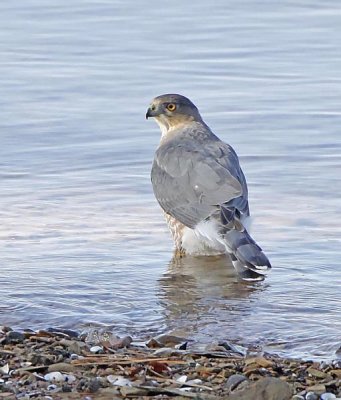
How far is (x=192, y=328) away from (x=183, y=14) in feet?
35.3

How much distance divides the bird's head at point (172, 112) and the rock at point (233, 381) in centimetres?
504

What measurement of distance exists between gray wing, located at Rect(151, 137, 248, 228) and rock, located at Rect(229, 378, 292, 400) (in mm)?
3715

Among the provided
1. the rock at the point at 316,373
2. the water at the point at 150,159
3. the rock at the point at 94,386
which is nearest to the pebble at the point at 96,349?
the water at the point at 150,159

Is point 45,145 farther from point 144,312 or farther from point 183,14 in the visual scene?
point 183,14

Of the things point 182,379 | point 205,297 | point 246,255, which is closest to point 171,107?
point 246,255

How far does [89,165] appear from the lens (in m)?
12.1

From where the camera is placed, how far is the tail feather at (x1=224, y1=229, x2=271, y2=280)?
9359mm

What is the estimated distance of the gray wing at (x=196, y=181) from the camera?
9.93m

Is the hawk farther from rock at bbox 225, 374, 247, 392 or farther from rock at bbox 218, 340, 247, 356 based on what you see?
rock at bbox 225, 374, 247, 392

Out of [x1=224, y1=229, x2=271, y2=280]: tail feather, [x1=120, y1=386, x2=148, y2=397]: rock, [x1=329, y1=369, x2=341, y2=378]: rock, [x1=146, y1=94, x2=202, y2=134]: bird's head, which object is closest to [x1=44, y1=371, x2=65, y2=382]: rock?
[x1=120, y1=386, x2=148, y2=397]: rock

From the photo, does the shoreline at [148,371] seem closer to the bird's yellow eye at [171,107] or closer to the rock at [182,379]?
the rock at [182,379]

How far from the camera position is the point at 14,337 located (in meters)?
7.62

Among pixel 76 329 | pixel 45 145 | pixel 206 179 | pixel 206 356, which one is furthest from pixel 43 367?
pixel 45 145

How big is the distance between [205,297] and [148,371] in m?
2.22
